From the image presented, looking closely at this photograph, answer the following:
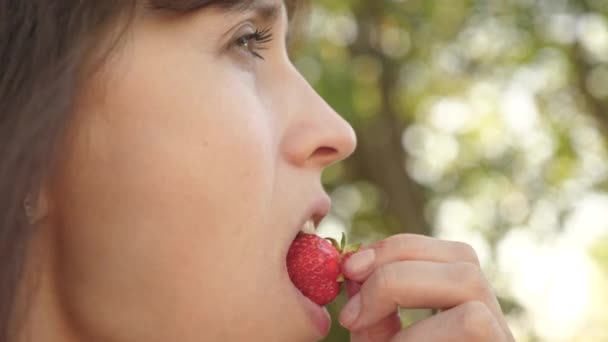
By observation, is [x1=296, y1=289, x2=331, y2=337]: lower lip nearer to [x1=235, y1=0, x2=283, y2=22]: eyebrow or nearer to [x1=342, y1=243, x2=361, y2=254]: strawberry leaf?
[x1=342, y1=243, x2=361, y2=254]: strawberry leaf

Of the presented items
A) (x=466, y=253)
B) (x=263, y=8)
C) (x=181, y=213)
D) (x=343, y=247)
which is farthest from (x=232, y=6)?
(x=466, y=253)

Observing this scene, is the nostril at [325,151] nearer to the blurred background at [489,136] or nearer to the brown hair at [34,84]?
the brown hair at [34,84]

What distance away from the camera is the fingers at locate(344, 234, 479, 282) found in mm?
1614

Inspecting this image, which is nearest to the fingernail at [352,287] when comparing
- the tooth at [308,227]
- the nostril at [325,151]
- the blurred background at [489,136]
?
the tooth at [308,227]

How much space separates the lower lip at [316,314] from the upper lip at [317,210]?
123 mm

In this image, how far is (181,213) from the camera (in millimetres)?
1474

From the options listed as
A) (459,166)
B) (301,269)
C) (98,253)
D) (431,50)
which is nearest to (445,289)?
(301,269)

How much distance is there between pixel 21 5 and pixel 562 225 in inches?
271

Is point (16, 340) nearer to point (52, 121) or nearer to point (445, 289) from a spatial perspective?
point (52, 121)

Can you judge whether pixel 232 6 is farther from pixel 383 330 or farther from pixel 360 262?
pixel 383 330

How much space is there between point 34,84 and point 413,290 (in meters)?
0.68

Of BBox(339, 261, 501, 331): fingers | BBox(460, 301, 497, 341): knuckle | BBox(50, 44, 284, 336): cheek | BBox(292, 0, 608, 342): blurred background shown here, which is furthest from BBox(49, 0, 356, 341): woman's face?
BBox(292, 0, 608, 342): blurred background

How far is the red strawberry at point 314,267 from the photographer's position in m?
1.55

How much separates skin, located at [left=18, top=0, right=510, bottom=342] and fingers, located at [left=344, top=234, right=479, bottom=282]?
4cm
